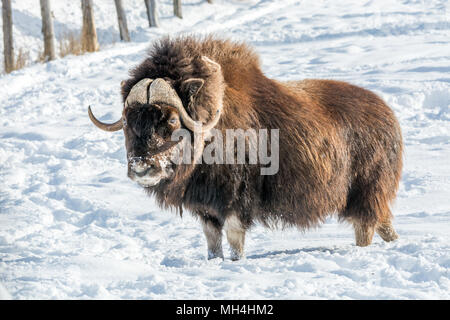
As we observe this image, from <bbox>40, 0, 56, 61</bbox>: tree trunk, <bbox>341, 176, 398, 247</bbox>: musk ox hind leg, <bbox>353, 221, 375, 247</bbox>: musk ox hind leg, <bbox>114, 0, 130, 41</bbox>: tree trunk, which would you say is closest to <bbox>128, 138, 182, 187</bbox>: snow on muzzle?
<bbox>341, 176, 398, 247</bbox>: musk ox hind leg

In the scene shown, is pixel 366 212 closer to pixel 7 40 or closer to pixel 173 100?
pixel 173 100

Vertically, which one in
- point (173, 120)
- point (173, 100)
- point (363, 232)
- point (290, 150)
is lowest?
point (363, 232)

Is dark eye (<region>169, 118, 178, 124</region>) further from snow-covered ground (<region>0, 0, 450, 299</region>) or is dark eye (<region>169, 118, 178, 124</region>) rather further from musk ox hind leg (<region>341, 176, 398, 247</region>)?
musk ox hind leg (<region>341, 176, 398, 247</region>)

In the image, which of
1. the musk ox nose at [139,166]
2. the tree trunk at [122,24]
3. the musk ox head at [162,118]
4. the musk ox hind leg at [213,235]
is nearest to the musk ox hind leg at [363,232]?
the musk ox hind leg at [213,235]

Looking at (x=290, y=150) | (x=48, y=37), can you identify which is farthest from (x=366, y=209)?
(x=48, y=37)

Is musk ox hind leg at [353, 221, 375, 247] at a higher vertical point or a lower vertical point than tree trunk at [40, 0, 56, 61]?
Result: lower

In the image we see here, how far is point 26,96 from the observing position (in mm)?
9156

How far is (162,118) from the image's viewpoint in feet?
10.4

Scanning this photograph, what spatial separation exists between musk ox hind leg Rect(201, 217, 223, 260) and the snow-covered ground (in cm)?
21

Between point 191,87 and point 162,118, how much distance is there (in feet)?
0.83

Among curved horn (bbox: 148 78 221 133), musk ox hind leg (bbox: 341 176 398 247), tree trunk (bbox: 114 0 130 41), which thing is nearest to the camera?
curved horn (bbox: 148 78 221 133)

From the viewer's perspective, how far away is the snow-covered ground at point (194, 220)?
2.88 metres

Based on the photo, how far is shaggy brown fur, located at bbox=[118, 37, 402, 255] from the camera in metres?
3.42

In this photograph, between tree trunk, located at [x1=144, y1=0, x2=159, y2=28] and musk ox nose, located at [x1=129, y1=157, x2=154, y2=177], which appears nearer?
musk ox nose, located at [x1=129, y1=157, x2=154, y2=177]
